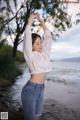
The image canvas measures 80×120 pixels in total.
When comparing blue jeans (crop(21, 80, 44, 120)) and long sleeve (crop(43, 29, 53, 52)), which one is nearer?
blue jeans (crop(21, 80, 44, 120))

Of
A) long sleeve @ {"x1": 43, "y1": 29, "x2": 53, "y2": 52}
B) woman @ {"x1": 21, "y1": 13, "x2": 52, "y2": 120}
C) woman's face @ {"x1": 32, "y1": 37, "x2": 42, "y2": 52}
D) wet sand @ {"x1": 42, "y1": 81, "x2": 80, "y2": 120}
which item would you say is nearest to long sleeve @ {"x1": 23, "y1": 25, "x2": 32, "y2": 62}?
woman @ {"x1": 21, "y1": 13, "x2": 52, "y2": 120}

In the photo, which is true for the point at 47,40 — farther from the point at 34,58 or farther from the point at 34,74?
the point at 34,74

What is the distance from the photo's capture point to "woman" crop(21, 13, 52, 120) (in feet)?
19.7

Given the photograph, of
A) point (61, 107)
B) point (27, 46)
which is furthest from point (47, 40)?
point (61, 107)

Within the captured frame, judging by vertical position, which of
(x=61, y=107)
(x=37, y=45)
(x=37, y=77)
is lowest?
(x=61, y=107)

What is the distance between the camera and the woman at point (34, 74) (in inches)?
236

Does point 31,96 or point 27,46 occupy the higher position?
point 27,46

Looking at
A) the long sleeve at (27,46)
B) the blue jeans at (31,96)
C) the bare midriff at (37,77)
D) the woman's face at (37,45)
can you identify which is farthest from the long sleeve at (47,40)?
the blue jeans at (31,96)

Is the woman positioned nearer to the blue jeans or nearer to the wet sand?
the blue jeans

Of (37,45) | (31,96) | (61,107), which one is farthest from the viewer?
(61,107)

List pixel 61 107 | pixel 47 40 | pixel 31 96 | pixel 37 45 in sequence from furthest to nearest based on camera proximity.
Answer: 1. pixel 61 107
2. pixel 47 40
3. pixel 37 45
4. pixel 31 96

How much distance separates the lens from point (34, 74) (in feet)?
19.8

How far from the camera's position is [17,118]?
34.6ft

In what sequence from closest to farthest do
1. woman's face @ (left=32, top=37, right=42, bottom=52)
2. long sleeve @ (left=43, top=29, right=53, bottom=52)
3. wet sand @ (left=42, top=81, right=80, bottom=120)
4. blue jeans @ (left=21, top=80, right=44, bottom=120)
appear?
blue jeans @ (left=21, top=80, right=44, bottom=120) → woman's face @ (left=32, top=37, right=42, bottom=52) → long sleeve @ (left=43, top=29, right=53, bottom=52) → wet sand @ (left=42, top=81, right=80, bottom=120)
